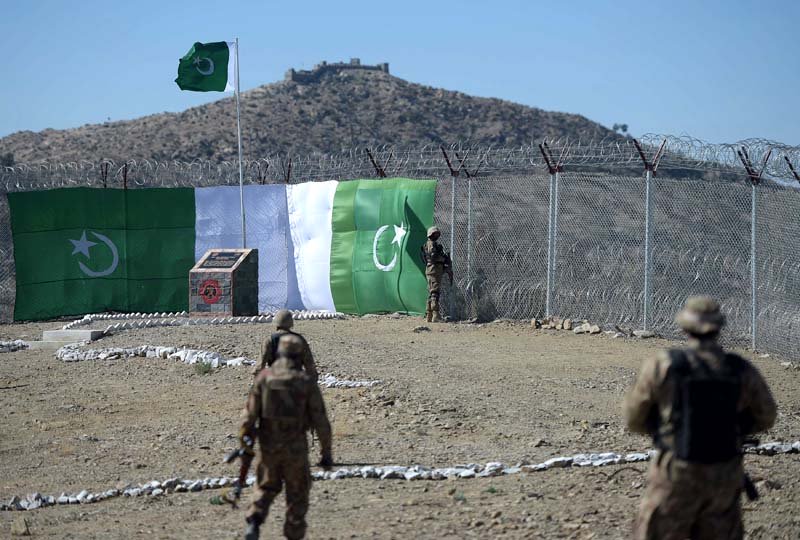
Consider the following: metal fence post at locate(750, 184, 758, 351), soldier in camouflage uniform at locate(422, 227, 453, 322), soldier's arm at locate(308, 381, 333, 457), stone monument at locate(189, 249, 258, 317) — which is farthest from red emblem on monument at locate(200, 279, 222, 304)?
soldier's arm at locate(308, 381, 333, 457)

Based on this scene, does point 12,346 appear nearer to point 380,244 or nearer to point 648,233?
point 380,244

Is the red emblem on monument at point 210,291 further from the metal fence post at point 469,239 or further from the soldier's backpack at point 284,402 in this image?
the soldier's backpack at point 284,402

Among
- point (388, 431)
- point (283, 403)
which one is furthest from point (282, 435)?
point (388, 431)

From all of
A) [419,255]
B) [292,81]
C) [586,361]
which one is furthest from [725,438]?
[292,81]

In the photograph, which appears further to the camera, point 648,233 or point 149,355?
point 149,355

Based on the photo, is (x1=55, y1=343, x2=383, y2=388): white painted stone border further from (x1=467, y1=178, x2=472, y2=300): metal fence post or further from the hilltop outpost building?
the hilltop outpost building

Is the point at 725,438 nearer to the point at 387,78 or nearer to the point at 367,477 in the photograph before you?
the point at 367,477
